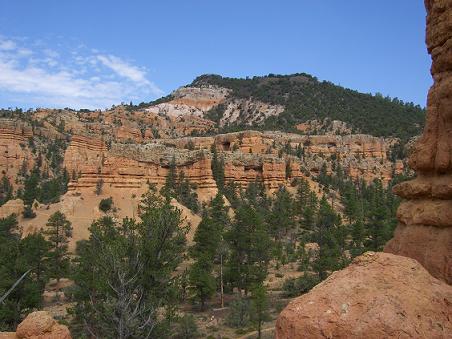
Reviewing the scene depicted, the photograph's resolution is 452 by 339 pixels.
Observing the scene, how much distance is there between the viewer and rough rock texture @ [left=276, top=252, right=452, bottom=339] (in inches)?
225

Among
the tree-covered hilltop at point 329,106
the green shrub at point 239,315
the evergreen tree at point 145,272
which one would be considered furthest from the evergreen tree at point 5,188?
the tree-covered hilltop at point 329,106

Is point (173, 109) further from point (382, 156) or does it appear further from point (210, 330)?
point (210, 330)

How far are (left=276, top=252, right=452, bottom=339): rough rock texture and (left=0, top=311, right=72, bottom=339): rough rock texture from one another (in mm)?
8696

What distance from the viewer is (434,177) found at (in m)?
9.12

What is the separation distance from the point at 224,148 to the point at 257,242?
54.5 m

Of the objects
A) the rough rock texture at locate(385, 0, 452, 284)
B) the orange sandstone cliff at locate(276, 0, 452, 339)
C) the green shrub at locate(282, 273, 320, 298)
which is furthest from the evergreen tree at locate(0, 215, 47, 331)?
the orange sandstone cliff at locate(276, 0, 452, 339)

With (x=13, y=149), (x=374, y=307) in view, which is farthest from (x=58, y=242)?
(x=13, y=149)

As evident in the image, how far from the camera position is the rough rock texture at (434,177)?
823 cm

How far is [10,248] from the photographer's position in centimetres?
3091

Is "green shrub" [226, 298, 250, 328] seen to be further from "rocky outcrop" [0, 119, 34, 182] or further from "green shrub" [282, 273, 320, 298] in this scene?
"rocky outcrop" [0, 119, 34, 182]

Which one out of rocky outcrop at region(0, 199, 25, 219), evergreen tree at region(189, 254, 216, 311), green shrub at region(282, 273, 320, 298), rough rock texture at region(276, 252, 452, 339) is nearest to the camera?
rough rock texture at region(276, 252, 452, 339)

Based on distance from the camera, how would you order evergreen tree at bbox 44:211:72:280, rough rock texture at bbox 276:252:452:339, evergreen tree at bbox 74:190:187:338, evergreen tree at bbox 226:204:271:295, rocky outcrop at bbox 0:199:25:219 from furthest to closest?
rocky outcrop at bbox 0:199:25:219 < evergreen tree at bbox 44:211:72:280 < evergreen tree at bbox 226:204:271:295 < evergreen tree at bbox 74:190:187:338 < rough rock texture at bbox 276:252:452:339

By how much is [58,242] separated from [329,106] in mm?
118854

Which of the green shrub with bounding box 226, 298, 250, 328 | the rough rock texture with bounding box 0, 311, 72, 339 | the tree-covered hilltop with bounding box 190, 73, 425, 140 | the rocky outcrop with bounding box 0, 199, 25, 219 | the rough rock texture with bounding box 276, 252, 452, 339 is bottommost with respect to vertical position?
the green shrub with bounding box 226, 298, 250, 328
